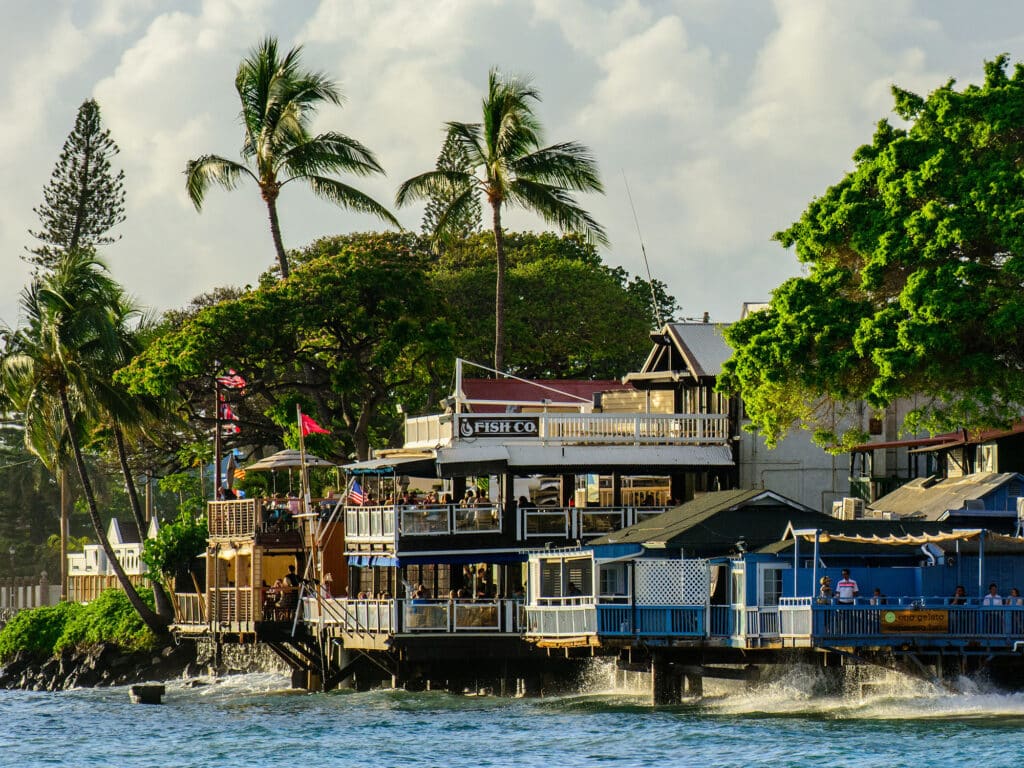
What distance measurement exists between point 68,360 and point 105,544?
18.5 feet

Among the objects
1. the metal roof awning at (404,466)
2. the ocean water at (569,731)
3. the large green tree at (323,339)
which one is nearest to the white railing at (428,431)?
the metal roof awning at (404,466)

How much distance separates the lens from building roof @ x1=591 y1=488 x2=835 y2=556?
42.5 meters

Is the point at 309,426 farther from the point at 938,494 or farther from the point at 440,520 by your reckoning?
the point at 938,494

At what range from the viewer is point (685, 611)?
42188mm

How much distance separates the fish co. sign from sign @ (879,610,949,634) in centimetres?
1448

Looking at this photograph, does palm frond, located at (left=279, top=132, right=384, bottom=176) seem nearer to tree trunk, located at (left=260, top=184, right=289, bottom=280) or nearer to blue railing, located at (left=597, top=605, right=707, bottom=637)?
tree trunk, located at (left=260, top=184, right=289, bottom=280)

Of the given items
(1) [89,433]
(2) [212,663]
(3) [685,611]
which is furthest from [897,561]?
(1) [89,433]

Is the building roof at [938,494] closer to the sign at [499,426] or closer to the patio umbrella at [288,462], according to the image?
the sign at [499,426]

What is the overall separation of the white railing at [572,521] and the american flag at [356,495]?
15.3 ft

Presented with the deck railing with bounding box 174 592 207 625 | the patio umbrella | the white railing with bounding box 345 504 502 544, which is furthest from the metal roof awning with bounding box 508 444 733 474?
the deck railing with bounding box 174 592 207 625

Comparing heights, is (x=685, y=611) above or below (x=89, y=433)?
below

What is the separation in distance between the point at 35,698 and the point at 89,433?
32.1ft

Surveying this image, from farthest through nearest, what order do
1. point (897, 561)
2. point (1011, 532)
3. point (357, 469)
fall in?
point (357, 469) < point (1011, 532) < point (897, 561)

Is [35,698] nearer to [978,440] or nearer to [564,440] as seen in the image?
[564,440]
